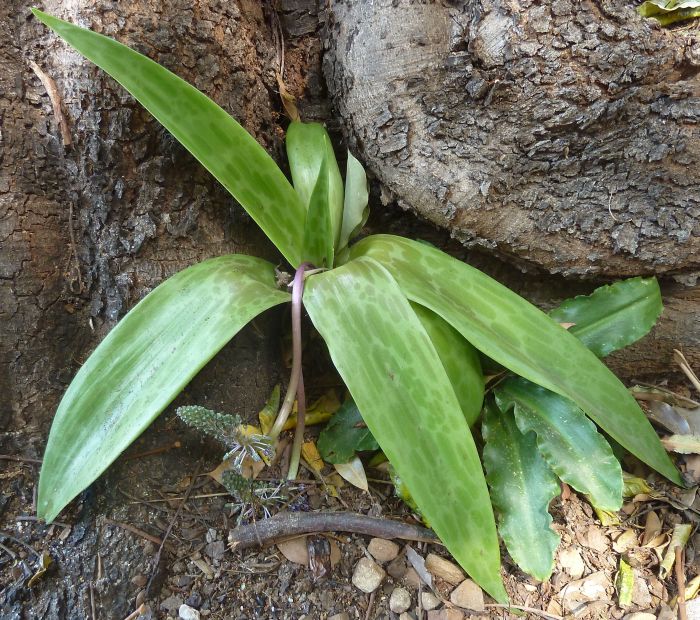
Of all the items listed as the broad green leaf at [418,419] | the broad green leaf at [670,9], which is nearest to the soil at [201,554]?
the broad green leaf at [418,419]

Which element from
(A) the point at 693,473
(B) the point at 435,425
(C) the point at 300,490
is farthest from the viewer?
A: (A) the point at 693,473

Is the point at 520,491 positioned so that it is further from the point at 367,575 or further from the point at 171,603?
the point at 171,603

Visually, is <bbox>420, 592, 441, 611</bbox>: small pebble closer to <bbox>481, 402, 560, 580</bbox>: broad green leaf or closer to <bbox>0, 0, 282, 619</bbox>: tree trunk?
<bbox>481, 402, 560, 580</bbox>: broad green leaf

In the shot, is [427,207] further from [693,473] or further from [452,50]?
[693,473]

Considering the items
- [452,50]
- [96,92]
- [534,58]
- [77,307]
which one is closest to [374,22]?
[452,50]

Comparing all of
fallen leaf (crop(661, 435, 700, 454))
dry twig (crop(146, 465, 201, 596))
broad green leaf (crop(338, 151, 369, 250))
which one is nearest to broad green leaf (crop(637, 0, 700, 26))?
broad green leaf (crop(338, 151, 369, 250))

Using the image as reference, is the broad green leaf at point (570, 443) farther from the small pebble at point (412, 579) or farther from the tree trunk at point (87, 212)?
the tree trunk at point (87, 212)

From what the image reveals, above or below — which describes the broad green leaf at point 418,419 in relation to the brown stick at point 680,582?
above
